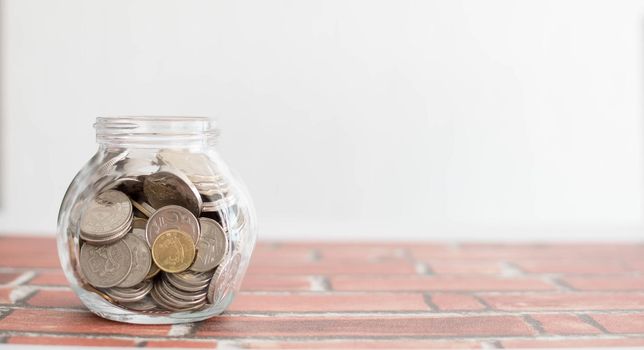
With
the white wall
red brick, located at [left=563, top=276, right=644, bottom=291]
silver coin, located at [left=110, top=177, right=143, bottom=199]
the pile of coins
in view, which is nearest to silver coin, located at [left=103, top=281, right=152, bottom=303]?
the pile of coins

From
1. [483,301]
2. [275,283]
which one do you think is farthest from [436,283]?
[275,283]

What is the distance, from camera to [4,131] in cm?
191

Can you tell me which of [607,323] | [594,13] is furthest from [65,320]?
[594,13]

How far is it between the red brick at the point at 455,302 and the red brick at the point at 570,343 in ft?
0.56

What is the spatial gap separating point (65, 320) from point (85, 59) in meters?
0.98

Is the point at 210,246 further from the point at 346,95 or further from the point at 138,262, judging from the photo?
the point at 346,95

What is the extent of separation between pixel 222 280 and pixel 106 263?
14 centimetres

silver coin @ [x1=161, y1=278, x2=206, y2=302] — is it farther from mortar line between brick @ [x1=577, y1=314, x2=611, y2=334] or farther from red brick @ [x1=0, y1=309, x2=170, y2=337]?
mortar line between brick @ [x1=577, y1=314, x2=611, y2=334]

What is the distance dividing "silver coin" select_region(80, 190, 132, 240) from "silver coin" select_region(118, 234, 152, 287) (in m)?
0.02

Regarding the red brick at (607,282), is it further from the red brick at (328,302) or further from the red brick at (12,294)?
the red brick at (12,294)

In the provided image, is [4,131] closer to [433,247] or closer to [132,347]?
[433,247]

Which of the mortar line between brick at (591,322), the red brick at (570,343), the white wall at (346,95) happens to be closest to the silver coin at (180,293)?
the red brick at (570,343)

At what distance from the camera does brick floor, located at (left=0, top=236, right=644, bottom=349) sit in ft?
3.21

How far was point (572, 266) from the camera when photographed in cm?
149
